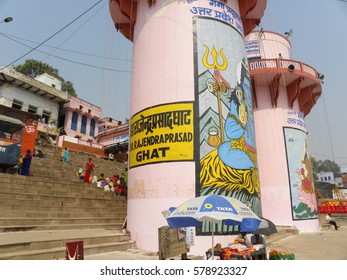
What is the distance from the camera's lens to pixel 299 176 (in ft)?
57.6

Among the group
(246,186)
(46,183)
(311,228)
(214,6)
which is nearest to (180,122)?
(246,186)

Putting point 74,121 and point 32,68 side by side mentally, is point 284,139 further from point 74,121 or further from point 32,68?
point 32,68

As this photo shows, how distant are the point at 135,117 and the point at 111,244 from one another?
18.1 feet

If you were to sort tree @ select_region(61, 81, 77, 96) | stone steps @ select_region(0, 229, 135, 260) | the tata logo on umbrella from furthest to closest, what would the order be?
tree @ select_region(61, 81, 77, 96) → stone steps @ select_region(0, 229, 135, 260) → the tata logo on umbrella

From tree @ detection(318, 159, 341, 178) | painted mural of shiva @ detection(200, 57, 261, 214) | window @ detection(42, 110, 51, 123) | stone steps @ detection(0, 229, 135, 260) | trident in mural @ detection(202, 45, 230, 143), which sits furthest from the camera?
tree @ detection(318, 159, 341, 178)

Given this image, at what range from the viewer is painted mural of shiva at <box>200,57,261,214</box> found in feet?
32.7

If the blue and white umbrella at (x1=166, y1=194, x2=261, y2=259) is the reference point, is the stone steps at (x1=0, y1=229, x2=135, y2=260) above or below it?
below

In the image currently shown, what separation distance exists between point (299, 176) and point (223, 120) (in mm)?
9801

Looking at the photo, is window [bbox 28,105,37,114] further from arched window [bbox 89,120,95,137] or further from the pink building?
arched window [bbox 89,120,95,137]

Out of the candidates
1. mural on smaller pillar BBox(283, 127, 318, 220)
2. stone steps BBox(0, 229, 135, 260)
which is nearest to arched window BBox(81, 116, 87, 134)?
mural on smaller pillar BBox(283, 127, 318, 220)

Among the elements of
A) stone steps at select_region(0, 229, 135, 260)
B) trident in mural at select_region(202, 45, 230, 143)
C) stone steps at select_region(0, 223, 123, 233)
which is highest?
trident in mural at select_region(202, 45, 230, 143)

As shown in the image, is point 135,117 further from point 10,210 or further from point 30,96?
point 30,96

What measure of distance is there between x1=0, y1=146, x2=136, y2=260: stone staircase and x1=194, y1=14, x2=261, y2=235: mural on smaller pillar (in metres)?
3.82

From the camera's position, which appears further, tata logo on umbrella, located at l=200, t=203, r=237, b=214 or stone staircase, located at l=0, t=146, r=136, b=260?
stone staircase, located at l=0, t=146, r=136, b=260
